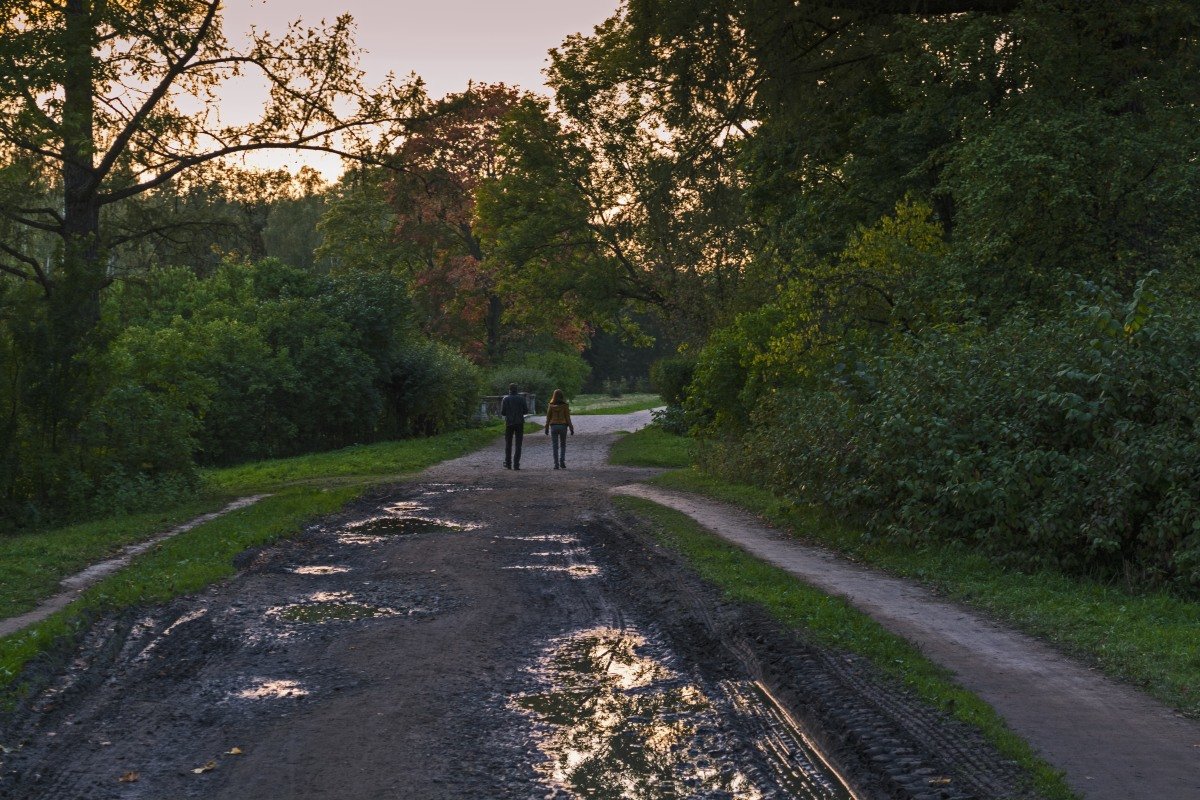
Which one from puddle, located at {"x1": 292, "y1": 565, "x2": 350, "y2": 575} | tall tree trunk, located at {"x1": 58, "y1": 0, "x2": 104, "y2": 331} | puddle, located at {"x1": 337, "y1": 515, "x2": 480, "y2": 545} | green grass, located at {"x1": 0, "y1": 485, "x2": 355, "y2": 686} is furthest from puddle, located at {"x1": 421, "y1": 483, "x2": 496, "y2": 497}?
puddle, located at {"x1": 292, "y1": 565, "x2": 350, "y2": 575}

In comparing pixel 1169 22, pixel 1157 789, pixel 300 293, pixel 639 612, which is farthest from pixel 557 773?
pixel 300 293

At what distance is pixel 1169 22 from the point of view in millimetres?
18453

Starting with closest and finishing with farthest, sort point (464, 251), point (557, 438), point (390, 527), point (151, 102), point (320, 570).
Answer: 1. point (320, 570)
2. point (390, 527)
3. point (151, 102)
4. point (557, 438)
5. point (464, 251)

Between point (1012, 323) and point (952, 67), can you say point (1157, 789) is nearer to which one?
point (1012, 323)

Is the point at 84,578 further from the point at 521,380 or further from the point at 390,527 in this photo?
the point at 521,380

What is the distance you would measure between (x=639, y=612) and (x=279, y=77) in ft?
50.4

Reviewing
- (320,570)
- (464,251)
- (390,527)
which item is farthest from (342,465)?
(464,251)

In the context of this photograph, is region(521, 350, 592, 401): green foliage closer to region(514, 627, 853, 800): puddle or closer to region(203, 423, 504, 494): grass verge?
region(203, 423, 504, 494): grass verge

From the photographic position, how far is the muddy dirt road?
567cm

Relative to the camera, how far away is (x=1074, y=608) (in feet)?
31.3

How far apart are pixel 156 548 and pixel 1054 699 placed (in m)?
10.7

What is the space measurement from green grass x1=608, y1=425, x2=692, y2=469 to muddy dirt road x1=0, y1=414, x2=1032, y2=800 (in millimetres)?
17386

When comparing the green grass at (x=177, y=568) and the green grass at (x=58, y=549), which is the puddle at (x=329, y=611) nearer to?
the green grass at (x=177, y=568)

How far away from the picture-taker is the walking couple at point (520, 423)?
27.4m
